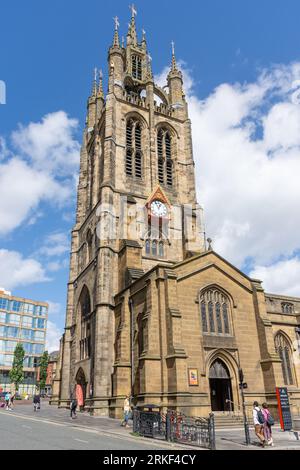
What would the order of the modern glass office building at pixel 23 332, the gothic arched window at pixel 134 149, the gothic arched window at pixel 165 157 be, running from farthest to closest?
the modern glass office building at pixel 23 332 < the gothic arched window at pixel 165 157 < the gothic arched window at pixel 134 149

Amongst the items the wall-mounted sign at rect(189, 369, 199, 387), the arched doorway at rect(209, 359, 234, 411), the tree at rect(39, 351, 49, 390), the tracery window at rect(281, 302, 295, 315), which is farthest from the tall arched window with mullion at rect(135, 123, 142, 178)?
the tree at rect(39, 351, 49, 390)

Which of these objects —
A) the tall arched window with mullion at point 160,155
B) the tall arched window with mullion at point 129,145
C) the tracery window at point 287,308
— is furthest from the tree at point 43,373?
the tracery window at point 287,308

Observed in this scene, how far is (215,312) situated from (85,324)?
1565cm

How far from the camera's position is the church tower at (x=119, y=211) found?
31.8 meters

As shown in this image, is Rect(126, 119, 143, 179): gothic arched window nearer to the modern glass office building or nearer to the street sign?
the street sign

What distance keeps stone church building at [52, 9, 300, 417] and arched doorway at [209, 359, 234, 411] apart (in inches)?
3.3

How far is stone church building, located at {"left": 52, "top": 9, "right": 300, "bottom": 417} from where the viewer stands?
2369 cm

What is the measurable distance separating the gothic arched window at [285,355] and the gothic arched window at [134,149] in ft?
71.8

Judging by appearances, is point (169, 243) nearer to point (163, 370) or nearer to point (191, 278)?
point (191, 278)

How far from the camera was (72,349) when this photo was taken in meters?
37.8

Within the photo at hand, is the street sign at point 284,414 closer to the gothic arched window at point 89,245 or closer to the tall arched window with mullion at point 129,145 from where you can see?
A: the gothic arched window at point 89,245

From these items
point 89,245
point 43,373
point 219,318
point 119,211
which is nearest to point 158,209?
point 119,211

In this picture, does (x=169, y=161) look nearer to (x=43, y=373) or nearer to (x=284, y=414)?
(x=284, y=414)

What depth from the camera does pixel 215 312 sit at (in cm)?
2603
